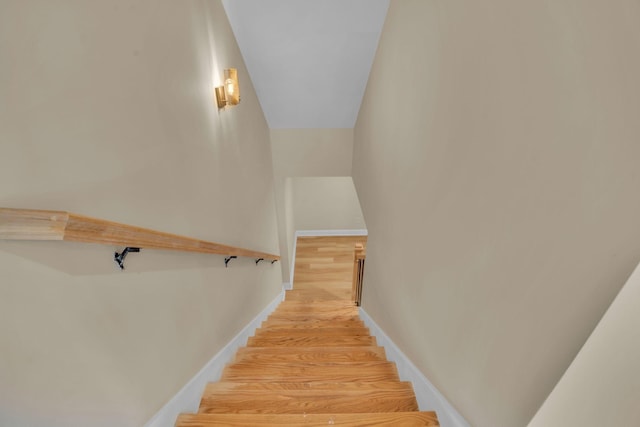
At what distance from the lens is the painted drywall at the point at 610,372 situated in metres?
0.55

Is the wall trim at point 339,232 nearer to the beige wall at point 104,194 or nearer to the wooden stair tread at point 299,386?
the beige wall at point 104,194

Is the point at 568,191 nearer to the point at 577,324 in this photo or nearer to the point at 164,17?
the point at 577,324

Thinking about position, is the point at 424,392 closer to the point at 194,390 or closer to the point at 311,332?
A: the point at 194,390

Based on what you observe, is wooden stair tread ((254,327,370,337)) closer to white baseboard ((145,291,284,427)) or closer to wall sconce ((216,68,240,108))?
white baseboard ((145,291,284,427))

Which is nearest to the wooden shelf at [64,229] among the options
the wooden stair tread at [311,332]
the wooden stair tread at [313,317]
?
the wooden stair tread at [311,332]

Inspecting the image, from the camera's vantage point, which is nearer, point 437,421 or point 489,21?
point 489,21

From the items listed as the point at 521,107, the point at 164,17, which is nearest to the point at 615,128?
the point at 521,107

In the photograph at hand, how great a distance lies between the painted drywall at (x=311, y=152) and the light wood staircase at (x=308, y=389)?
2.50 metres

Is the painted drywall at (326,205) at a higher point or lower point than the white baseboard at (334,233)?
higher

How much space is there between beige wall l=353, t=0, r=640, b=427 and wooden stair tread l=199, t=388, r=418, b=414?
0.80 feet

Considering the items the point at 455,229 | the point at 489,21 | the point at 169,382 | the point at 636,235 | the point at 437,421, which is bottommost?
the point at 437,421

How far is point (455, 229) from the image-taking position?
1247 mm

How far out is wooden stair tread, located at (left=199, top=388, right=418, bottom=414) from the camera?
5.06 ft

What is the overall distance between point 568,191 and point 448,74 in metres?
0.81
